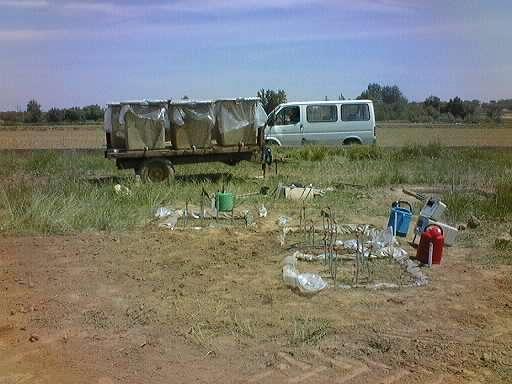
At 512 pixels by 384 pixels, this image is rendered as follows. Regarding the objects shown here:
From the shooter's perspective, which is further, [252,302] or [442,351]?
[252,302]

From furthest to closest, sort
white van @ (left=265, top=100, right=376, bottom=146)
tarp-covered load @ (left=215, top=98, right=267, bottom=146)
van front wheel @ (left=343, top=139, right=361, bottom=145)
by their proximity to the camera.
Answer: van front wheel @ (left=343, top=139, right=361, bottom=145), white van @ (left=265, top=100, right=376, bottom=146), tarp-covered load @ (left=215, top=98, right=267, bottom=146)

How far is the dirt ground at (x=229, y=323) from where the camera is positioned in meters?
4.19

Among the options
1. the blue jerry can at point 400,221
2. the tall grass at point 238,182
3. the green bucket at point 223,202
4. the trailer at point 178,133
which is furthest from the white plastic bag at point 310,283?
the trailer at point 178,133

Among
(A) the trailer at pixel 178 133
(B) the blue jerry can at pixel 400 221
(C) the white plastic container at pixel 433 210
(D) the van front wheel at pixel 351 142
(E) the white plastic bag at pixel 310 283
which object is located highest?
(A) the trailer at pixel 178 133

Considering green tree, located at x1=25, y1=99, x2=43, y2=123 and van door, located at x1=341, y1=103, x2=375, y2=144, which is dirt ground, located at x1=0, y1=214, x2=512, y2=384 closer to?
van door, located at x1=341, y1=103, x2=375, y2=144

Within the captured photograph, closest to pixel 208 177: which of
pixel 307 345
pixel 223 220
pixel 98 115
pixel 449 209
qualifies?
pixel 223 220

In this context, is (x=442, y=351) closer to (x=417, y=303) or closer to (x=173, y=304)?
(x=417, y=303)

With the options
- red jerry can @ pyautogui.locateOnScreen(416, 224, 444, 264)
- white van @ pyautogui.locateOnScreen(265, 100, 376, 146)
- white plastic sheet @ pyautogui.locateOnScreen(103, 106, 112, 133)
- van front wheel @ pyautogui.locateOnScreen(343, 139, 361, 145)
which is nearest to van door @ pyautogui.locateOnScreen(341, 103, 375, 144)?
white van @ pyautogui.locateOnScreen(265, 100, 376, 146)

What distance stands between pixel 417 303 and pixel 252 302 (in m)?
1.49

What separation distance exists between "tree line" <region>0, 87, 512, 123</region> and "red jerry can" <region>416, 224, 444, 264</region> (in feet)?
131

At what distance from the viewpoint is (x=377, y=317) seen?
5188 millimetres

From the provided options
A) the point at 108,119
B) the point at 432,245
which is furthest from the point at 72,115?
the point at 432,245

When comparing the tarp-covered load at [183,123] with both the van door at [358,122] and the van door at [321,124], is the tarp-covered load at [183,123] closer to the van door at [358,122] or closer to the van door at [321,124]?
the van door at [321,124]

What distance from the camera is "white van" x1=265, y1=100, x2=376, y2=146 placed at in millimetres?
20266
